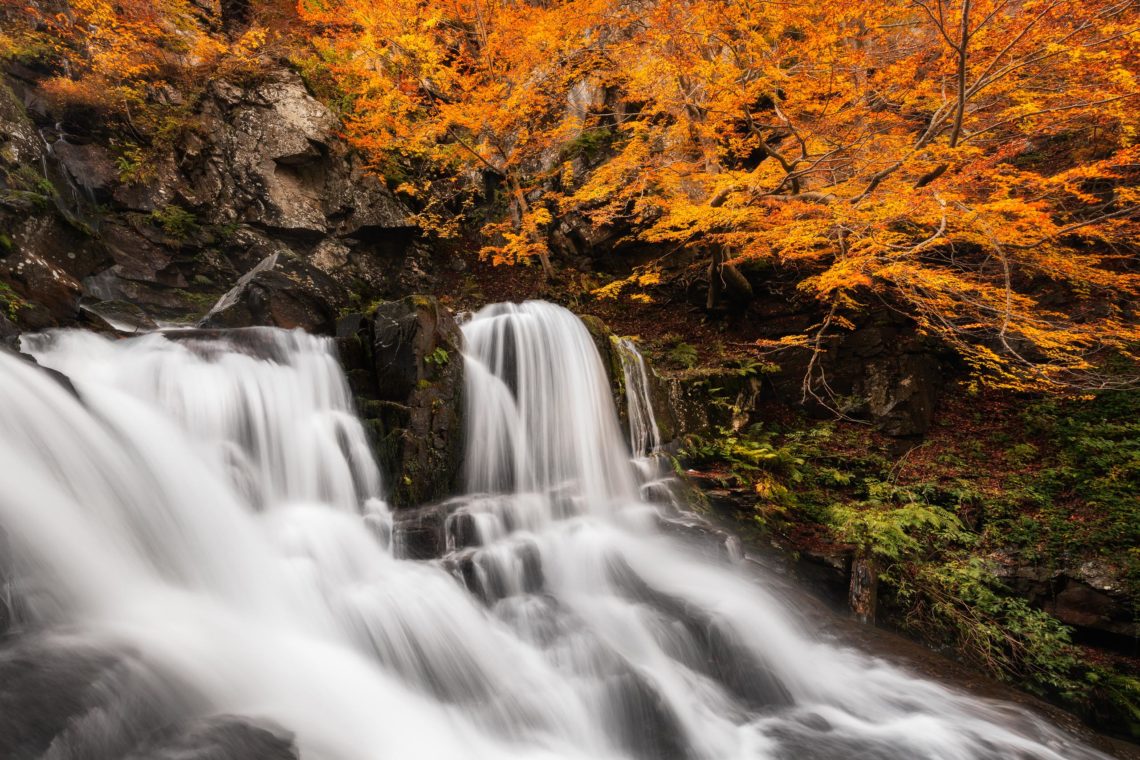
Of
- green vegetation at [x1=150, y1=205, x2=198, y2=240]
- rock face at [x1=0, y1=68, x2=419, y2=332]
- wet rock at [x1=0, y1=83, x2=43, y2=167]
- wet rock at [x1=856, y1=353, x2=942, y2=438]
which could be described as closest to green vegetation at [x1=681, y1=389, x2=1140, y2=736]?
wet rock at [x1=856, y1=353, x2=942, y2=438]

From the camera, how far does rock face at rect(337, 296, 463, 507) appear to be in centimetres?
594

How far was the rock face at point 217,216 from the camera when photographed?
7336 mm

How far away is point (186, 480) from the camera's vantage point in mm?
4664

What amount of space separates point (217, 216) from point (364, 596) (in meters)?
10.8

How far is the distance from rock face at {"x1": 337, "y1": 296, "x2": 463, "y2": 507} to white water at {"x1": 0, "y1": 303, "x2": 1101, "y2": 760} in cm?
29

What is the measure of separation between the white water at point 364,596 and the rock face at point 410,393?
0.96 ft

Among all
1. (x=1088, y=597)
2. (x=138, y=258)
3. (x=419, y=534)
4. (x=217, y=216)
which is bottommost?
(x=1088, y=597)

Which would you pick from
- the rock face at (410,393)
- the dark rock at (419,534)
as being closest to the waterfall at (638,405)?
the rock face at (410,393)

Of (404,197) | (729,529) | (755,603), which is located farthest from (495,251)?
(755,603)

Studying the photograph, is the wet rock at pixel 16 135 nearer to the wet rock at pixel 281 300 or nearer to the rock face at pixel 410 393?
the wet rock at pixel 281 300

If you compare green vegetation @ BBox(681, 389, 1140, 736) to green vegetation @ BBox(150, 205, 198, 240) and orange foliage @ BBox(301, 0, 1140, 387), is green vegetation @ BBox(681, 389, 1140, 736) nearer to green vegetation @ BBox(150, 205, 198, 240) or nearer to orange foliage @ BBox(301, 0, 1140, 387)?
orange foliage @ BBox(301, 0, 1140, 387)

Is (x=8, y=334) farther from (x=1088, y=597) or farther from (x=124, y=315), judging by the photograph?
(x=1088, y=597)

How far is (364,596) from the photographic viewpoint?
4574 mm

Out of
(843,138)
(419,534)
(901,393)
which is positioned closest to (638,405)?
(419,534)
